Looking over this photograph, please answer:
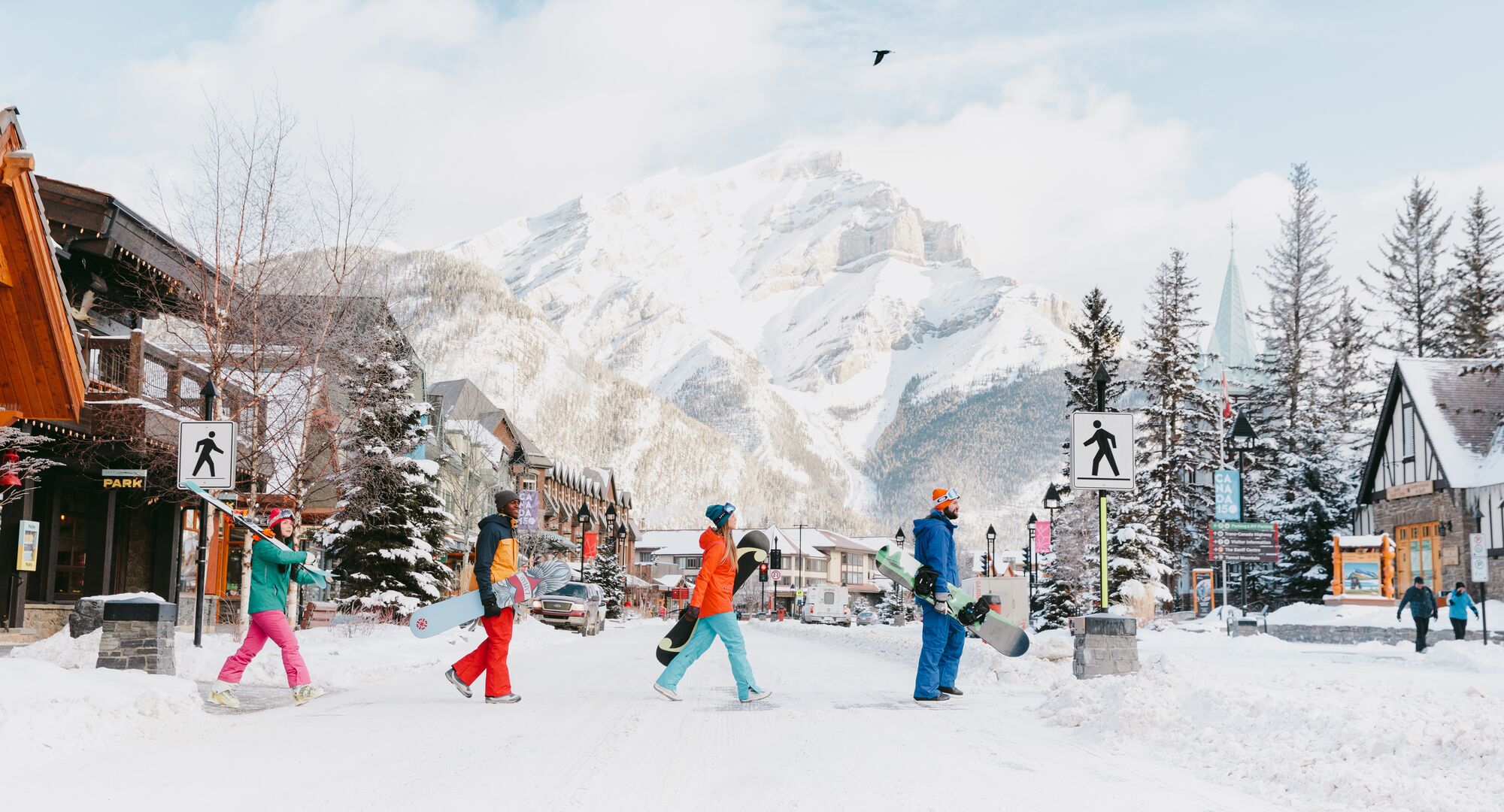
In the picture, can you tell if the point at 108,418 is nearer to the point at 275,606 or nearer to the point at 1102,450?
the point at 275,606

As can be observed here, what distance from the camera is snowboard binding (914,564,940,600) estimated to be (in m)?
12.0

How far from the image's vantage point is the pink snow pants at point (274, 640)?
1147 centimetres

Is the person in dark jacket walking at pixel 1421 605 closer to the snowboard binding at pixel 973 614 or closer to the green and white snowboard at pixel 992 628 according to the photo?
the green and white snowboard at pixel 992 628

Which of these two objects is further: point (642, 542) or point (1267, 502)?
point (642, 542)

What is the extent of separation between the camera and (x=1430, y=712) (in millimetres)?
8828

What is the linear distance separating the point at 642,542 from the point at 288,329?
13201cm

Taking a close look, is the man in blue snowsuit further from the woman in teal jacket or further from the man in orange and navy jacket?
the woman in teal jacket

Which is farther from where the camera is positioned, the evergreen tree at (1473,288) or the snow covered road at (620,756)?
the evergreen tree at (1473,288)

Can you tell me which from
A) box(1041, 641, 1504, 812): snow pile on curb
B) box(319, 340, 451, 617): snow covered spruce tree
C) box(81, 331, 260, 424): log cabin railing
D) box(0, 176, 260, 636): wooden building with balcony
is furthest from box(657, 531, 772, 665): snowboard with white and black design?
box(319, 340, 451, 617): snow covered spruce tree

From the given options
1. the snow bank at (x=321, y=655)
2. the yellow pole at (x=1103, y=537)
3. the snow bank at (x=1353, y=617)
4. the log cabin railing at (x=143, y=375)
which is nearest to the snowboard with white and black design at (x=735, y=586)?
the yellow pole at (x=1103, y=537)

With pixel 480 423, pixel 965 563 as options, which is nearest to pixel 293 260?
pixel 480 423

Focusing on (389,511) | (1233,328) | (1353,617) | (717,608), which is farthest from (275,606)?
(1233,328)

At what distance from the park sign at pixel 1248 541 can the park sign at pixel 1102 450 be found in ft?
73.3

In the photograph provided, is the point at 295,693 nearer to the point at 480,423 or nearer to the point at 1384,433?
the point at 1384,433
